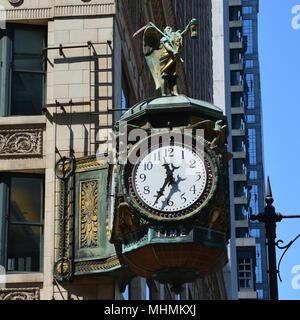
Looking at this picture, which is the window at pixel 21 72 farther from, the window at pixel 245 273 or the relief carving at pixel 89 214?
the window at pixel 245 273

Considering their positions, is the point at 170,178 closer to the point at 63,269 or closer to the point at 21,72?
the point at 63,269

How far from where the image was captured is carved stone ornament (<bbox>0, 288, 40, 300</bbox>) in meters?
20.5

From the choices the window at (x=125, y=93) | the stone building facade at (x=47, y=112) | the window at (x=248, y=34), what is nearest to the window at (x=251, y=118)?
the window at (x=248, y=34)

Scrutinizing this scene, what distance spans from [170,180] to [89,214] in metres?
3.02

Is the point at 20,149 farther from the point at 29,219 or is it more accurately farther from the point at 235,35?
the point at 235,35

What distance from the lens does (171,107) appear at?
18.1m

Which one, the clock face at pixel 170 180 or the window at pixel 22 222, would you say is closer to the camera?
the clock face at pixel 170 180

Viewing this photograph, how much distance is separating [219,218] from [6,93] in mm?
6554

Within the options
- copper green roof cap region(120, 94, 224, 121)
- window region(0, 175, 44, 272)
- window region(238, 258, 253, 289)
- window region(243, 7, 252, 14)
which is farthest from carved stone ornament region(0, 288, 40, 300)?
window region(243, 7, 252, 14)

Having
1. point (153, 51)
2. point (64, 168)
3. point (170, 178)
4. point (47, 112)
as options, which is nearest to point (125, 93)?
point (47, 112)

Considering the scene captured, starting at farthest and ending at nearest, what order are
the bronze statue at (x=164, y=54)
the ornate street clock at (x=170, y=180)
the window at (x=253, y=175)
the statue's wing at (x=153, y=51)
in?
the window at (x=253, y=175) → the statue's wing at (x=153, y=51) → the bronze statue at (x=164, y=54) → the ornate street clock at (x=170, y=180)

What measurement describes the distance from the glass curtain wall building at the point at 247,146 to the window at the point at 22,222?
9147 cm

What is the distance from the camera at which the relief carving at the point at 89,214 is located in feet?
65.1

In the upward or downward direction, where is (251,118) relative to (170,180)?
upward
